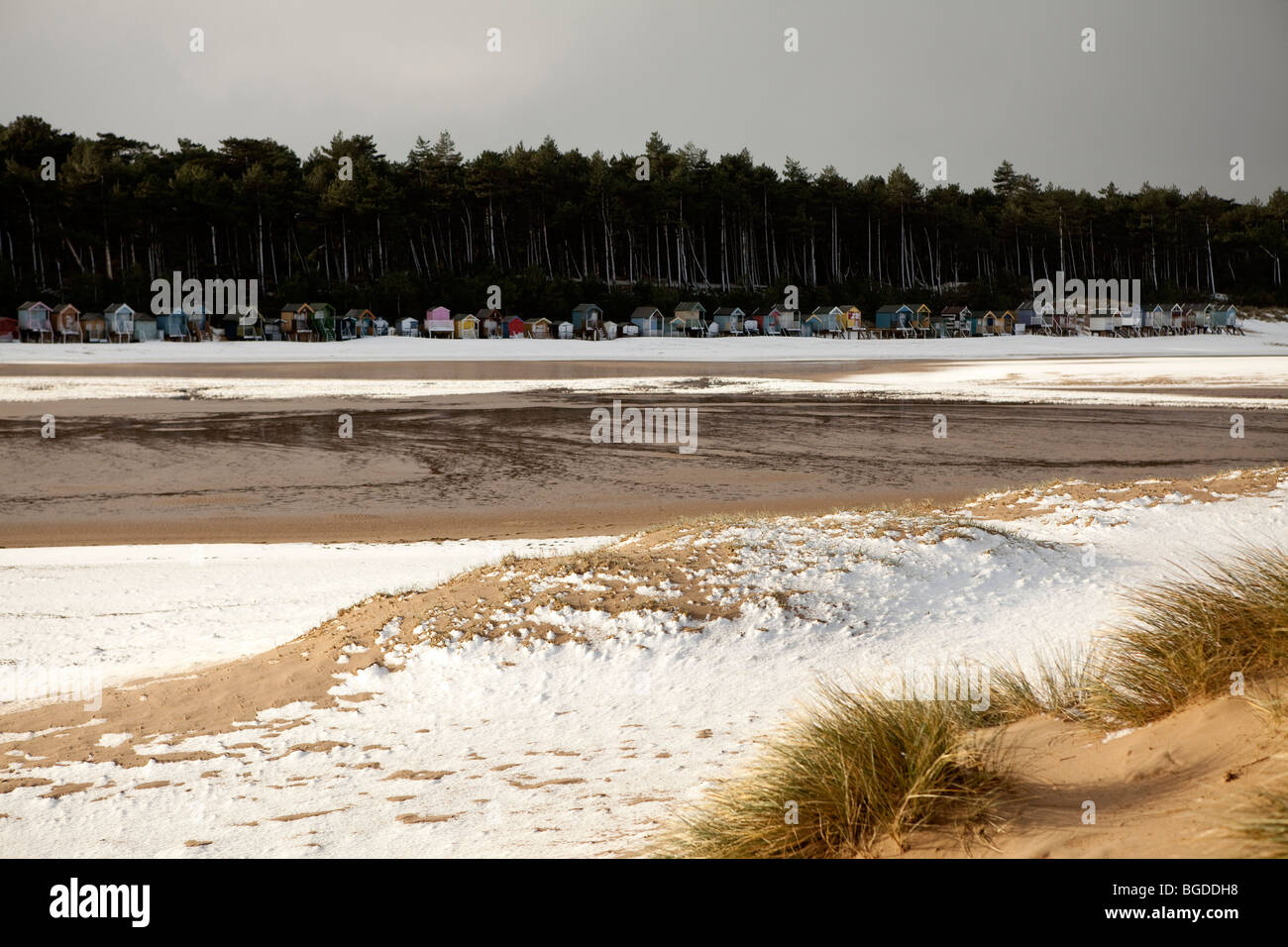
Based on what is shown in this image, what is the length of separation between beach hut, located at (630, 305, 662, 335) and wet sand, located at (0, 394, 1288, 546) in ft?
206

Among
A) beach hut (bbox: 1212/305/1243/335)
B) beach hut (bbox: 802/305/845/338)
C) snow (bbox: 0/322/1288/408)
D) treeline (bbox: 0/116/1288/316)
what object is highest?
treeline (bbox: 0/116/1288/316)

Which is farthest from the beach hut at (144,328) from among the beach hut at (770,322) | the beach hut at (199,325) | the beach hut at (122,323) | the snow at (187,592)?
the snow at (187,592)

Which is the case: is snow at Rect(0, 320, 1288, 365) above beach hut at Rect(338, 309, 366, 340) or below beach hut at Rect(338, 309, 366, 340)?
below

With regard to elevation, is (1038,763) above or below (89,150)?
below

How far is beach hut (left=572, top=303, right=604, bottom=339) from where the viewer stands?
89.1 m

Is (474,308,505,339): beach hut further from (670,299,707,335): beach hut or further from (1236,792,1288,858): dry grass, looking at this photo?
(1236,792,1288,858): dry grass

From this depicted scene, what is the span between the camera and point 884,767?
13.5ft

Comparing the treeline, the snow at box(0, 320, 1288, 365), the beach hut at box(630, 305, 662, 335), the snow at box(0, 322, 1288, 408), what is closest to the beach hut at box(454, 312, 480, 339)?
the treeline

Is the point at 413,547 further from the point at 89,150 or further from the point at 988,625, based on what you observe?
the point at 89,150

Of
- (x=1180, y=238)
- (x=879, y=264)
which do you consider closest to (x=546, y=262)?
(x=879, y=264)

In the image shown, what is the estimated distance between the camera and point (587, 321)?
9050 cm

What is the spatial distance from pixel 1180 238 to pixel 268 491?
5519 inches
